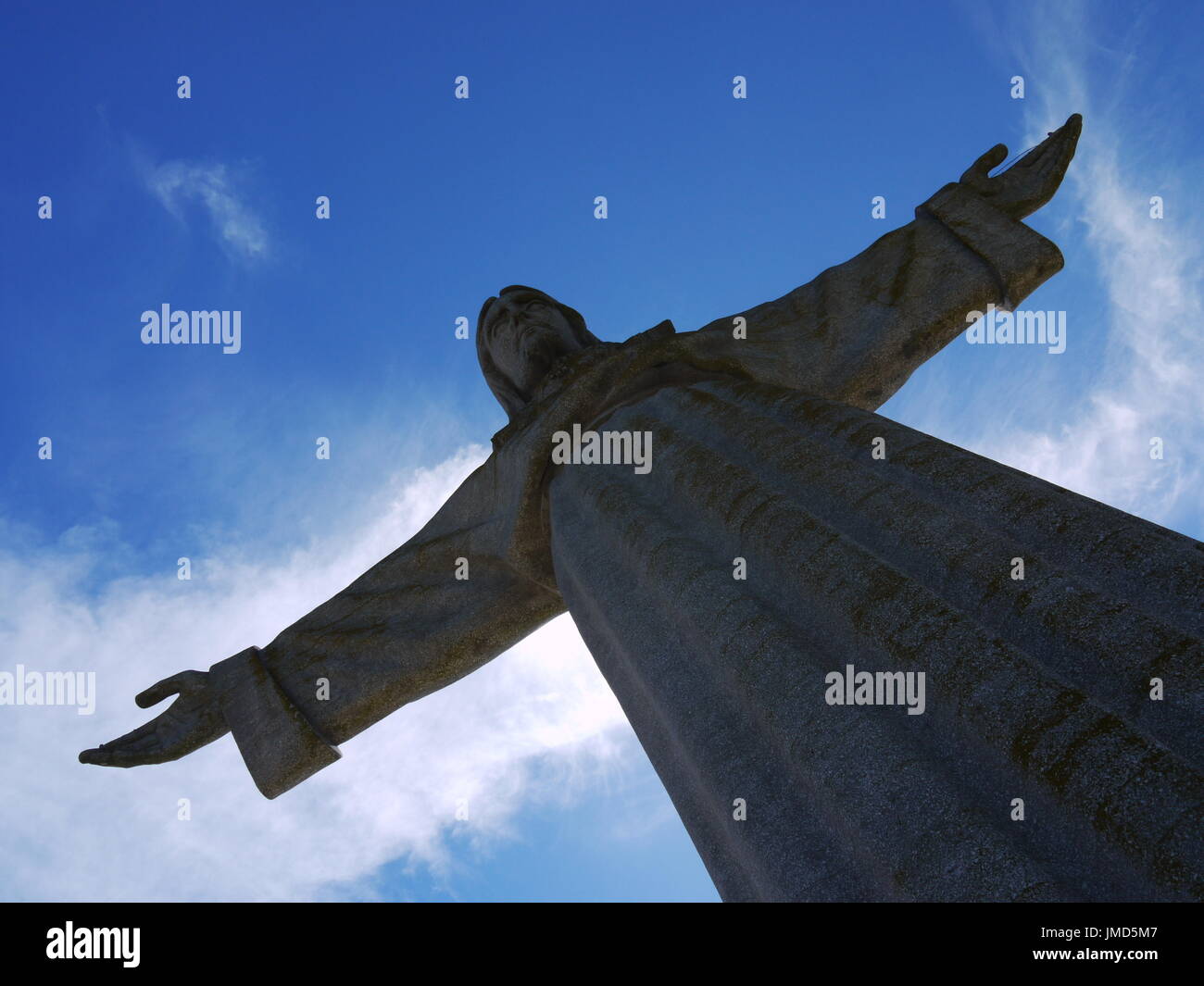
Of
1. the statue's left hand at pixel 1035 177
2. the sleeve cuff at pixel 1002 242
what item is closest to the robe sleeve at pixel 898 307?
the sleeve cuff at pixel 1002 242

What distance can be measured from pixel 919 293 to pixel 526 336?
3.50 m

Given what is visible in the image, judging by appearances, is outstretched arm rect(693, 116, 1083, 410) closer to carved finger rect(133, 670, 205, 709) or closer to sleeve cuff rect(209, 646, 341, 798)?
Answer: sleeve cuff rect(209, 646, 341, 798)

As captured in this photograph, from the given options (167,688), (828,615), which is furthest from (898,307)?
(167,688)

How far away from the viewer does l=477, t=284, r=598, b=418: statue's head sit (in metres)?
8.91

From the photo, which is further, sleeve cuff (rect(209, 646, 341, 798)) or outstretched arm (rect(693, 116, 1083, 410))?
outstretched arm (rect(693, 116, 1083, 410))

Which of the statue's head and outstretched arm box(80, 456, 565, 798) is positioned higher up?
the statue's head

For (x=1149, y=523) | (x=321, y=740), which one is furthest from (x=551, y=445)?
(x=1149, y=523)

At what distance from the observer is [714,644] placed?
4383 millimetres

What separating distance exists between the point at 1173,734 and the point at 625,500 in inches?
134

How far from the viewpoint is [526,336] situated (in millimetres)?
9070

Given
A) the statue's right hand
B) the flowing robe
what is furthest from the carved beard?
the statue's right hand

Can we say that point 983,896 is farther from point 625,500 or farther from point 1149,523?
point 625,500

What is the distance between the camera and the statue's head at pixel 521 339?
8906mm

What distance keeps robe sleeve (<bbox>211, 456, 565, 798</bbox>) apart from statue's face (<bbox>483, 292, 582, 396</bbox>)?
1.31 m
